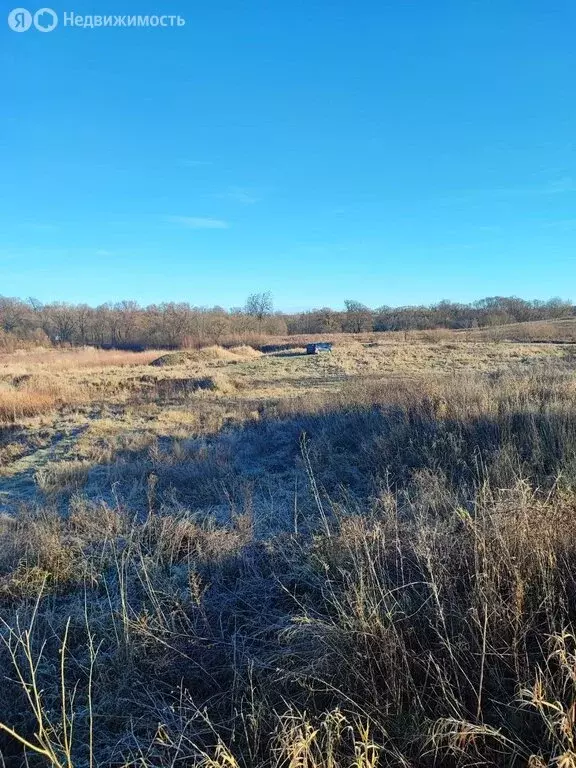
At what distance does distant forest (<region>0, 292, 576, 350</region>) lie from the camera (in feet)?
204

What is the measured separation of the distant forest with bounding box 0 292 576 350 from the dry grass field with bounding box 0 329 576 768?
50.9 meters

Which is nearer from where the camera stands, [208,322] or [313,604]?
[313,604]

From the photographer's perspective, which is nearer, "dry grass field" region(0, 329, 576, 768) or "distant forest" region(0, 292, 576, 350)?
"dry grass field" region(0, 329, 576, 768)

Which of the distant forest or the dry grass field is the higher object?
the distant forest

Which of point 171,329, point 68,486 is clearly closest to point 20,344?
point 171,329

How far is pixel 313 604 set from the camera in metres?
2.90

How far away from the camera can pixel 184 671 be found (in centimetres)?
251

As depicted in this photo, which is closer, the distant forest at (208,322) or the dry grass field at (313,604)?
the dry grass field at (313,604)

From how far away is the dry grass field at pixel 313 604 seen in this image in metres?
1.84

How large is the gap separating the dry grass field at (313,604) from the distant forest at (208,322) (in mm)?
50948

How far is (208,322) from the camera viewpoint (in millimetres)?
63625

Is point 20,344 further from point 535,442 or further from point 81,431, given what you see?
point 535,442

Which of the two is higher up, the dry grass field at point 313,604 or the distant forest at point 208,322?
the distant forest at point 208,322

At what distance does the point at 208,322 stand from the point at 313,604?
62441 mm
